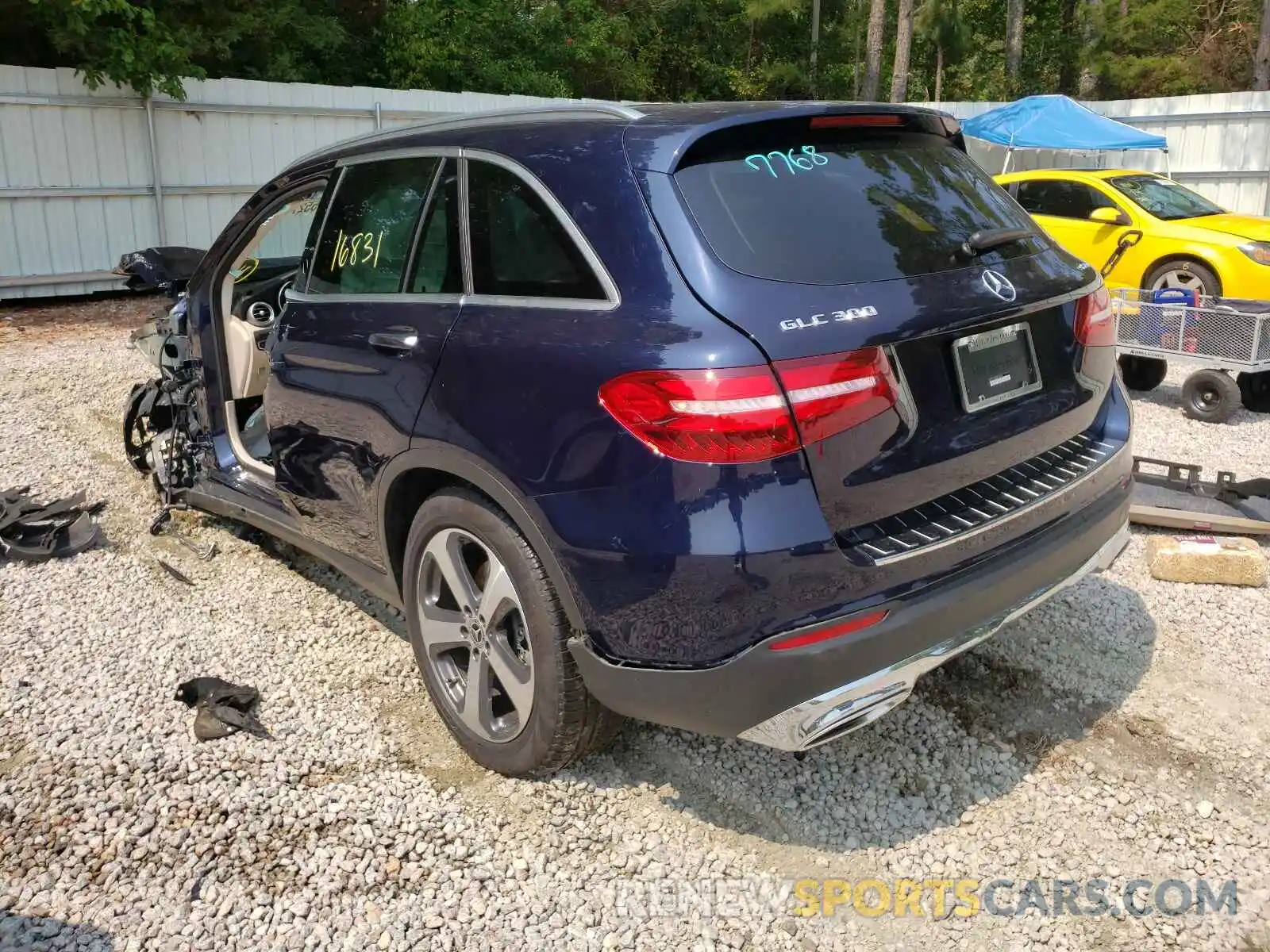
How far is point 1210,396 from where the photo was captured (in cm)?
756

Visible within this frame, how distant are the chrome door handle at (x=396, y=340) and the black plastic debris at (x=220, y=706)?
133 centimetres

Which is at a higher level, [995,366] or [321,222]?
[321,222]

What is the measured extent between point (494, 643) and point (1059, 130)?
15072 millimetres

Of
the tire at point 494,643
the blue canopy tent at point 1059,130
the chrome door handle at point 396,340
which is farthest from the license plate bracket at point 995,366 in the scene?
the blue canopy tent at point 1059,130

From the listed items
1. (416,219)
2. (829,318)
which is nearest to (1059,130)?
(416,219)

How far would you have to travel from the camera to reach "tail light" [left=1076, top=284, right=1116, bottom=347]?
3.13 meters

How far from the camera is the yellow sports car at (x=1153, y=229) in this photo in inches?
387

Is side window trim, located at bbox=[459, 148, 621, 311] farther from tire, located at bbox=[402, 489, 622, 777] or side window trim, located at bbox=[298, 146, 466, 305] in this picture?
tire, located at bbox=[402, 489, 622, 777]

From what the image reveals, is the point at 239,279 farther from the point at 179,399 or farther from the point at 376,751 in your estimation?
the point at 376,751

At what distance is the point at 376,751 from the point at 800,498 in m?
1.77

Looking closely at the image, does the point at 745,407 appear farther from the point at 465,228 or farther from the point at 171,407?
the point at 171,407

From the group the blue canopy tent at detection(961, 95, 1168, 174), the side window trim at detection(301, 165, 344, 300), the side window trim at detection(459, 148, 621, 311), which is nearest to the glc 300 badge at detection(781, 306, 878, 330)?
the side window trim at detection(459, 148, 621, 311)

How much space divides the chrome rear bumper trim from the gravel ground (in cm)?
49

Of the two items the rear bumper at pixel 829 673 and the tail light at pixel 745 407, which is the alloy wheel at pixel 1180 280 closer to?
the rear bumper at pixel 829 673
